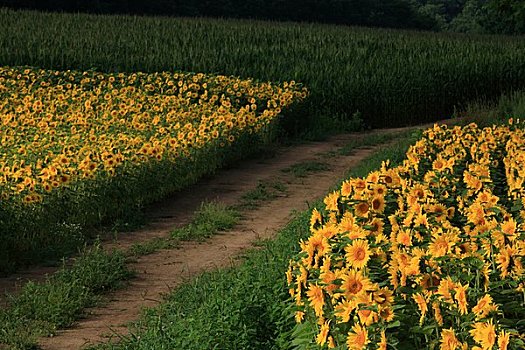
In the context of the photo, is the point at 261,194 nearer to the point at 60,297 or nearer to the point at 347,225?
the point at 60,297

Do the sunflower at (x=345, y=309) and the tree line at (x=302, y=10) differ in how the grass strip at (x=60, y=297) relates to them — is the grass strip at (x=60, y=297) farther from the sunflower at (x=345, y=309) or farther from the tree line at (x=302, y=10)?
the tree line at (x=302, y=10)

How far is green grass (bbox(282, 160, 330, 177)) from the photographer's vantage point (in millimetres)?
13938

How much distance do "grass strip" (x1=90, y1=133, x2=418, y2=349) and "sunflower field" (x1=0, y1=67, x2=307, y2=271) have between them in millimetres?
2336

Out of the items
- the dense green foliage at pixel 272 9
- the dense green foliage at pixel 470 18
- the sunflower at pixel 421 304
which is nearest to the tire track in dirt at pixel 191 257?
the sunflower at pixel 421 304

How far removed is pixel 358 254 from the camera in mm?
5066

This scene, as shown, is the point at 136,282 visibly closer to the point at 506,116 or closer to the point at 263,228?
the point at 263,228

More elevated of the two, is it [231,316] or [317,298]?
[317,298]

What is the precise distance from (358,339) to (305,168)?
977 centimetres

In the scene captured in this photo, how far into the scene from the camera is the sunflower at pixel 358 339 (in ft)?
14.7

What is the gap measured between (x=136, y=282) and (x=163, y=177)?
3.29 m

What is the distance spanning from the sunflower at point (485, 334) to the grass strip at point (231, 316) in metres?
1.63

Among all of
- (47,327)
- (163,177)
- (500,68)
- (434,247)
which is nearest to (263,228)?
(163,177)

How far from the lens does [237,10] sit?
5872 centimetres

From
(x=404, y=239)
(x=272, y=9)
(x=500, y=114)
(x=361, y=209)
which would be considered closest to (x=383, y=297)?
(x=404, y=239)
